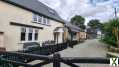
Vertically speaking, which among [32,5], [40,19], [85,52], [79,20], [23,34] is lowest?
[85,52]

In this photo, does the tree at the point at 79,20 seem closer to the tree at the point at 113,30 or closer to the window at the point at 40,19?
the tree at the point at 113,30

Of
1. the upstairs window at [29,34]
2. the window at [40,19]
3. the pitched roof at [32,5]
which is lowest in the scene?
the upstairs window at [29,34]

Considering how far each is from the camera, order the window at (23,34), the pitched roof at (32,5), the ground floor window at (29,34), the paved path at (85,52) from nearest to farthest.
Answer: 1. the pitched roof at (32,5)
2. the window at (23,34)
3. the ground floor window at (29,34)
4. the paved path at (85,52)

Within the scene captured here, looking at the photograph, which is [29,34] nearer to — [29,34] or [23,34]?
[29,34]

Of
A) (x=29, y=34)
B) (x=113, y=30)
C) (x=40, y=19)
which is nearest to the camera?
(x=29, y=34)

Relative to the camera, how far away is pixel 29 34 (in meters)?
19.8

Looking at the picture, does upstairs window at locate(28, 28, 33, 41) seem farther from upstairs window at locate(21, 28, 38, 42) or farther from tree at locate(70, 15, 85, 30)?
tree at locate(70, 15, 85, 30)

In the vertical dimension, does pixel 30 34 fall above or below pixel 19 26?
below

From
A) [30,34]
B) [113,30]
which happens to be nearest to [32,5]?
[30,34]

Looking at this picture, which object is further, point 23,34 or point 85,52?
point 85,52

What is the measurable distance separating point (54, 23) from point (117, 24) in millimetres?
9516

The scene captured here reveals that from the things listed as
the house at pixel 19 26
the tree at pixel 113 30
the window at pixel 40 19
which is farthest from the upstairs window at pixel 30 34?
the tree at pixel 113 30

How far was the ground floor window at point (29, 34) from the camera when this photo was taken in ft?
60.1

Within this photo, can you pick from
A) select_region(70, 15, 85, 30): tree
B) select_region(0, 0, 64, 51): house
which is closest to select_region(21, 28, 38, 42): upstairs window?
select_region(0, 0, 64, 51): house
